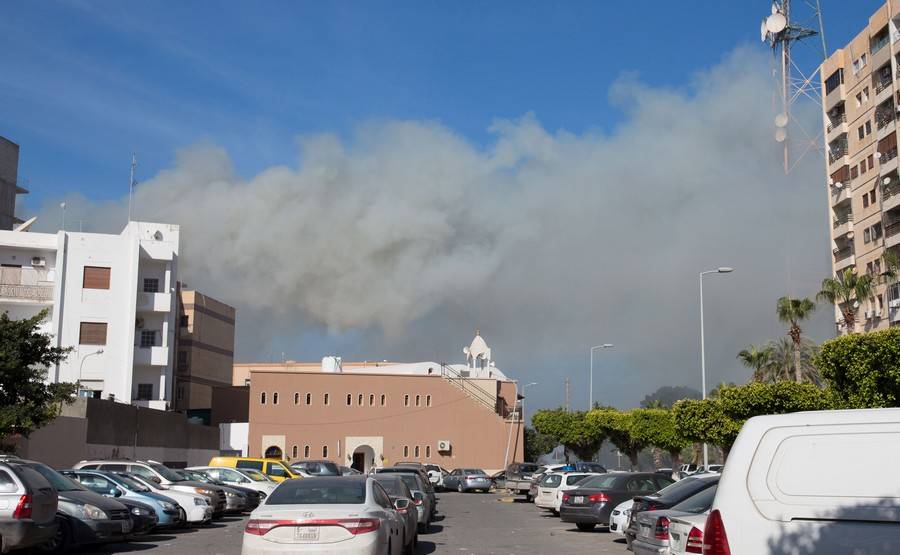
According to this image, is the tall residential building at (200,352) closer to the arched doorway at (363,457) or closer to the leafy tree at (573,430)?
the arched doorway at (363,457)

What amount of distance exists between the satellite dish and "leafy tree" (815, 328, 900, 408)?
1842 inches

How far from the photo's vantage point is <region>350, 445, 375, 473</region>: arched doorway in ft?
251

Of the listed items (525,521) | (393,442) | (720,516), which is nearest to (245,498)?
(525,521)

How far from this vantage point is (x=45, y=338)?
1232 inches

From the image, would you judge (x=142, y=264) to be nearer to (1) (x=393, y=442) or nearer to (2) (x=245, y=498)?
Result: (1) (x=393, y=442)

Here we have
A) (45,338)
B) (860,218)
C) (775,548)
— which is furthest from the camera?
(860,218)

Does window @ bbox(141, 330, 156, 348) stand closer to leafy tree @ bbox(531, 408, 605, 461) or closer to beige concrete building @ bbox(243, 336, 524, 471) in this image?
beige concrete building @ bbox(243, 336, 524, 471)

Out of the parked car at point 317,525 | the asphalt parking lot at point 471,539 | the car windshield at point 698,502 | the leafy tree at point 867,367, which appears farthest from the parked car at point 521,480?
the parked car at point 317,525

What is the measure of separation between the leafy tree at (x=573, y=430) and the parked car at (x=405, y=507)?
49.4m

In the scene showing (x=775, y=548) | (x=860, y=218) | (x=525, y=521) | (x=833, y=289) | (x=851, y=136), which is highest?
(x=851, y=136)

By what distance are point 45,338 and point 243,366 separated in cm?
8513

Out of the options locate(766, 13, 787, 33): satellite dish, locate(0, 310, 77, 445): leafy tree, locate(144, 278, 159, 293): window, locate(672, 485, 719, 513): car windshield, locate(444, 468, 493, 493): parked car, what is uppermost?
locate(766, 13, 787, 33): satellite dish

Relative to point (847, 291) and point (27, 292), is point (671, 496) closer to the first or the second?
point (847, 291)

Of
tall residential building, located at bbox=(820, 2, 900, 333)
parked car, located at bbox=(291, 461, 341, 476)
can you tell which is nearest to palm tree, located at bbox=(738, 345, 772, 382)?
tall residential building, located at bbox=(820, 2, 900, 333)
